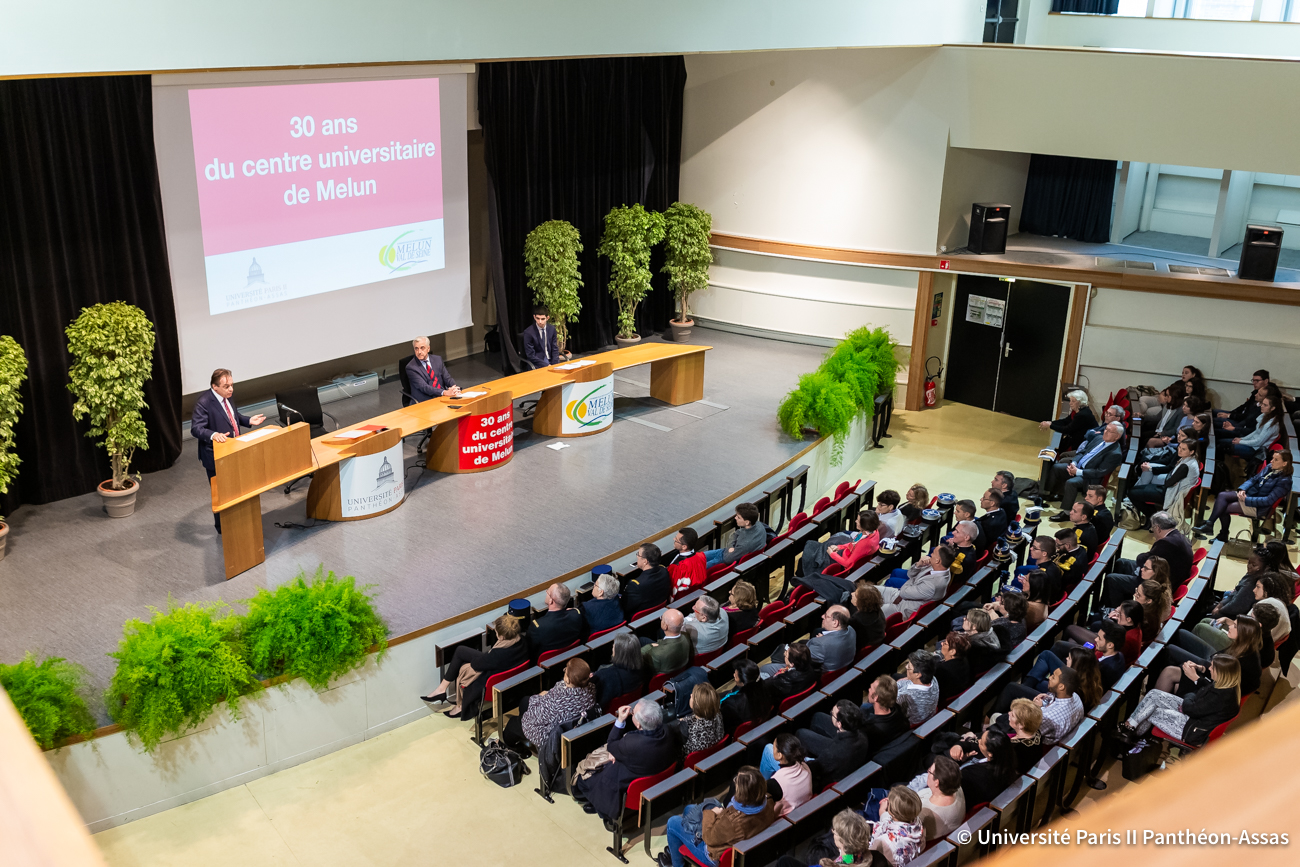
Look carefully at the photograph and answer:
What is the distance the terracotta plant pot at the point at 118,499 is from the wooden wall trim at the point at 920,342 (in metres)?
8.77

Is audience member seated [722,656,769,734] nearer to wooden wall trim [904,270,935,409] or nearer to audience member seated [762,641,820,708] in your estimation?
audience member seated [762,641,820,708]

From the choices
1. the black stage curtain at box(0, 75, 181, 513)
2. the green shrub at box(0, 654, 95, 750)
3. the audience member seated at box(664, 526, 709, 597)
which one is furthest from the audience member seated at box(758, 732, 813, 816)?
the black stage curtain at box(0, 75, 181, 513)

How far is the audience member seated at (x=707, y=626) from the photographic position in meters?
6.44

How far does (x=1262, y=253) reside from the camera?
11.4 meters

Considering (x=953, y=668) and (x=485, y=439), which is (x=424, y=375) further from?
(x=953, y=668)

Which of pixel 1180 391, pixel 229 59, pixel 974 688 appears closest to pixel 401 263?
pixel 229 59

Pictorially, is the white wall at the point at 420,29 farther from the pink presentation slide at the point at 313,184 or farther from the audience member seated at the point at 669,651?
the audience member seated at the point at 669,651

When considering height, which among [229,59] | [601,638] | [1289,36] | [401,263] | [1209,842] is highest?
[1289,36]

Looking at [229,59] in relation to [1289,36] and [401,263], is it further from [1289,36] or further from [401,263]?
[1289,36]

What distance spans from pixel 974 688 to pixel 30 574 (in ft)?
20.4

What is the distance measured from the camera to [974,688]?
5.93 metres

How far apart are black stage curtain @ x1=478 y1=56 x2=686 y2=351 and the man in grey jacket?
20.3ft

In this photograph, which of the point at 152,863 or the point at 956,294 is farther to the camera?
the point at 956,294

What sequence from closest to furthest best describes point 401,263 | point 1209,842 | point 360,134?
point 1209,842
point 360,134
point 401,263
